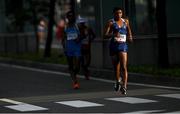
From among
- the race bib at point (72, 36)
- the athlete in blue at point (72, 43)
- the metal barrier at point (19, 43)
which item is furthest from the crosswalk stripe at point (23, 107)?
the metal barrier at point (19, 43)

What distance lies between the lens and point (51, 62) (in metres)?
25.3

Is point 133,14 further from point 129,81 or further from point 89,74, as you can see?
point 129,81

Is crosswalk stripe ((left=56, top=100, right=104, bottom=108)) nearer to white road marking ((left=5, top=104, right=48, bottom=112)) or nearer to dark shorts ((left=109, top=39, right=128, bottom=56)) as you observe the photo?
white road marking ((left=5, top=104, right=48, bottom=112))

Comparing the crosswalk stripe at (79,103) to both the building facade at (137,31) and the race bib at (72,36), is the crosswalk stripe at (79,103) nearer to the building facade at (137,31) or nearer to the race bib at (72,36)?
the race bib at (72,36)

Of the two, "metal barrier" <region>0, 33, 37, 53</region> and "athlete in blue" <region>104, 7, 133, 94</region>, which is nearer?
"athlete in blue" <region>104, 7, 133, 94</region>

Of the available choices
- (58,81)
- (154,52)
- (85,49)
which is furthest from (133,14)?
(58,81)

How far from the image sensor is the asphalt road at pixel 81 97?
1314 cm

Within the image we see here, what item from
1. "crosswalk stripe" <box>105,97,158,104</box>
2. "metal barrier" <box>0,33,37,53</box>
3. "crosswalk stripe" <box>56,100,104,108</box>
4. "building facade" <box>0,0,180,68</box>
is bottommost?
"metal barrier" <box>0,33,37,53</box>

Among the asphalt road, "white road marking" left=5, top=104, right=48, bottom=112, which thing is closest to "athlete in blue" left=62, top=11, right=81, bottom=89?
the asphalt road

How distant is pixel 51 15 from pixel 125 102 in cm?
1448

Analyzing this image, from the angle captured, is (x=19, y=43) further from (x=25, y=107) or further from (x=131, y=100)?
(x=25, y=107)

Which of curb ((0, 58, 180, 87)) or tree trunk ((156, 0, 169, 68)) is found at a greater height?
tree trunk ((156, 0, 169, 68))

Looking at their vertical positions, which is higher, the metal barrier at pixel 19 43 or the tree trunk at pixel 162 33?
the tree trunk at pixel 162 33

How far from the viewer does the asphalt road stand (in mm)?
13141
